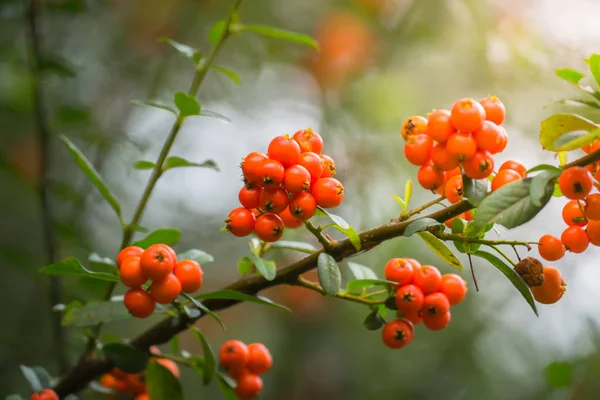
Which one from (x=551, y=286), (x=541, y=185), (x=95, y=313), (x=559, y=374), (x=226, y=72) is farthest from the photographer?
(x=559, y=374)

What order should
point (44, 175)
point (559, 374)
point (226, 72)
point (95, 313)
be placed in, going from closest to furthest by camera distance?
point (95, 313) < point (226, 72) < point (559, 374) < point (44, 175)

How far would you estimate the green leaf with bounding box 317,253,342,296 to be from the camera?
0.62 m

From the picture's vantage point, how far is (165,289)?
2.13 ft

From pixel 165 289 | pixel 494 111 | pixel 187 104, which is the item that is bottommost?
pixel 165 289

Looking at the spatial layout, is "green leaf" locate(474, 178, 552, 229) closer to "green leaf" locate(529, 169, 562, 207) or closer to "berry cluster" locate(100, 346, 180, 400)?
"green leaf" locate(529, 169, 562, 207)

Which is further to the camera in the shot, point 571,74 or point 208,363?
point 208,363

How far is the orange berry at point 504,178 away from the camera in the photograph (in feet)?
1.92

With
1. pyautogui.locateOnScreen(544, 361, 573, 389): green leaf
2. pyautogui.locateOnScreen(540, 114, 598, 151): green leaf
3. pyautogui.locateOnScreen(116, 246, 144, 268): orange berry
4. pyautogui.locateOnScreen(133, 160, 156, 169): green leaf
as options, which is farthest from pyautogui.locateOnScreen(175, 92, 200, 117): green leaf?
pyautogui.locateOnScreen(544, 361, 573, 389): green leaf

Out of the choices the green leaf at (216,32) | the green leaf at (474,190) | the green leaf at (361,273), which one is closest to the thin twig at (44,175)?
the green leaf at (216,32)

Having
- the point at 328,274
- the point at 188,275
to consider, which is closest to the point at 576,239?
the point at 328,274

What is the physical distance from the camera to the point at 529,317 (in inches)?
70.9

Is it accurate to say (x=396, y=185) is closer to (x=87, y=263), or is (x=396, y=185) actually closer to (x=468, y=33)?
(x=468, y=33)

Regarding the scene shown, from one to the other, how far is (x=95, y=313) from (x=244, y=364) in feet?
0.72

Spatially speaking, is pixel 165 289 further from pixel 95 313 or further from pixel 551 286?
pixel 551 286
